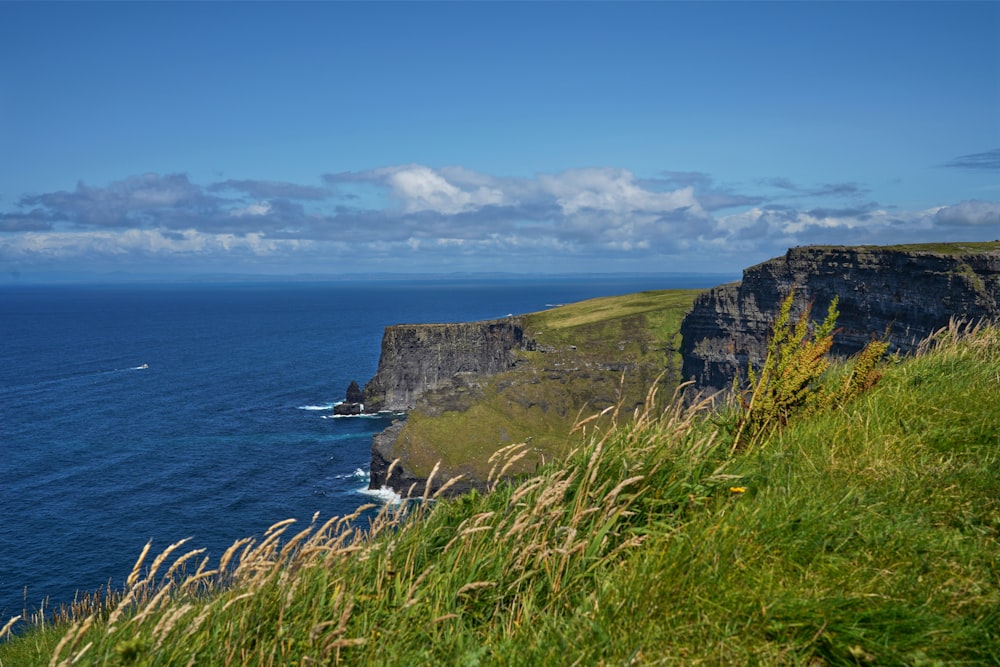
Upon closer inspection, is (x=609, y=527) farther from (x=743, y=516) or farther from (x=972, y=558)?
(x=972, y=558)

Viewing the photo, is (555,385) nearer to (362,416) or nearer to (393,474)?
(393,474)

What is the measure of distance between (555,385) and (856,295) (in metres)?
46.7

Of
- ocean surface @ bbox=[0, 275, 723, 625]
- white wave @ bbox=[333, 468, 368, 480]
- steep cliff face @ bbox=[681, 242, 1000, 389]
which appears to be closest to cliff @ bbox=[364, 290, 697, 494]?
white wave @ bbox=[333, 468, 368, 480]

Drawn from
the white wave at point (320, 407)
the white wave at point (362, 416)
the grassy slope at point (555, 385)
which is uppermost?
the grassy slope at point (555, 385)

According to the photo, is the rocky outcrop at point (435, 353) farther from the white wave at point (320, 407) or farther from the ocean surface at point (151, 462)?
the ocean surface at point (151, 462)

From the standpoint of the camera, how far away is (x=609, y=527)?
20.0 ft

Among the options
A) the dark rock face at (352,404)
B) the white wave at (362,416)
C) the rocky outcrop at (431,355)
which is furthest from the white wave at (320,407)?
the rocky outcrop at (431,355)

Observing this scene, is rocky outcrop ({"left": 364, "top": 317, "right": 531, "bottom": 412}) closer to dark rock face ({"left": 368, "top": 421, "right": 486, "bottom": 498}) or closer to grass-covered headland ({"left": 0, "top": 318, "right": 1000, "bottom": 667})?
dark rock face ({"left": 368, "top": 421, "right": 486, "bottom": 498})

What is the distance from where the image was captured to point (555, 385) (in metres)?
108

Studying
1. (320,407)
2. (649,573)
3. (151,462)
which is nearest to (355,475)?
(151,462)

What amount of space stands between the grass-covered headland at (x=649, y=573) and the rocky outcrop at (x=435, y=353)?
131061 mm

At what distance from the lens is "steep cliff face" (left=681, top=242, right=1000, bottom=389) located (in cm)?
6425

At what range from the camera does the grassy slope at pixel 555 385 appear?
83938 mm

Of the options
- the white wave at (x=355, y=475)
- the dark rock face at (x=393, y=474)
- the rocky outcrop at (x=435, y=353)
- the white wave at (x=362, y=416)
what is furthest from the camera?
the rocky outcrop at (x=435, y=353)
